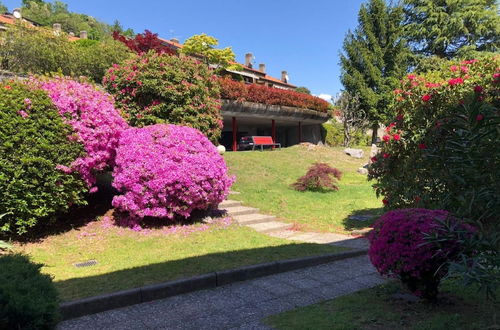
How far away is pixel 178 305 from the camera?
405cm

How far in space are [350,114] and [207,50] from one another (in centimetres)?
1358

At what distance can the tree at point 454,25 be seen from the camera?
2906 cm

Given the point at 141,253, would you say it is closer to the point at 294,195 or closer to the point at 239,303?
the point at 239,303

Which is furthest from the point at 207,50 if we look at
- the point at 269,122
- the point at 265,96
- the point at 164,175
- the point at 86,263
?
the point at 86,263

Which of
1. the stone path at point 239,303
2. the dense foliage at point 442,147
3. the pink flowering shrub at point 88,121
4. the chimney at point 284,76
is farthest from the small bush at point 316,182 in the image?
the chimney at point 284,76

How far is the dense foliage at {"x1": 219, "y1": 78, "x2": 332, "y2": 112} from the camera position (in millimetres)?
18047

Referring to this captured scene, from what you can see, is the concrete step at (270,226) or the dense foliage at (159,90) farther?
the dense foliage at (159,90)

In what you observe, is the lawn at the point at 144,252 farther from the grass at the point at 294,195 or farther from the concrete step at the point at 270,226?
the grass at the point at 294,195

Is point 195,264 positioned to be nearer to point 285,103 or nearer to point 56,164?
point 56,164

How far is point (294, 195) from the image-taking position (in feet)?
37.2

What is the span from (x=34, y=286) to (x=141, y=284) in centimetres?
211


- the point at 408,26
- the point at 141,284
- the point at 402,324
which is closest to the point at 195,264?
the point at 141,284

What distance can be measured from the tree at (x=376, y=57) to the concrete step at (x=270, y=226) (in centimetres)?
2175

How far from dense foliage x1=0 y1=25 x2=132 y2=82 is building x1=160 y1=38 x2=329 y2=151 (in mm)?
6666
